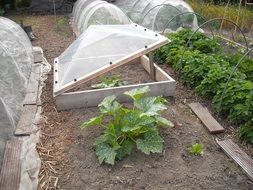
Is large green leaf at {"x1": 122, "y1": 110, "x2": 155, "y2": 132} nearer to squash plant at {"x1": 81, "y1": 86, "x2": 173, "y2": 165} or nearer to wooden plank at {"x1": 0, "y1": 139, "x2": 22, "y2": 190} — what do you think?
squash plant at {"x1": 81, "y1": 86, "x2": 173, "y2": 165}

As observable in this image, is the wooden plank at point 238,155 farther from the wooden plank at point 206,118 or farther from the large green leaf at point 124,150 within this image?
the large green leaf at point 124,150

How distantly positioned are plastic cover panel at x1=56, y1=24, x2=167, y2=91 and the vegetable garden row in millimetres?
803

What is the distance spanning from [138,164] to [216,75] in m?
1.91

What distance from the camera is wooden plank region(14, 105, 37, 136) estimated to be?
3.74 meters

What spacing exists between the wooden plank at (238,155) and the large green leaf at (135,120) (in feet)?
2.88

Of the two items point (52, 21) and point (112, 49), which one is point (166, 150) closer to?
point (112, 49)

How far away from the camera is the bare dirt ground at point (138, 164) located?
2.98 meters

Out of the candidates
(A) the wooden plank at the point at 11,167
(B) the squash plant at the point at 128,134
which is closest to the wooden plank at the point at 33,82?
(A) the wooden plank at the point at 11,167

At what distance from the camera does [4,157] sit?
3219 millimetres

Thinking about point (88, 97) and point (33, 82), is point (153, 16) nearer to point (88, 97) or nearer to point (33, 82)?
point (33, 82)

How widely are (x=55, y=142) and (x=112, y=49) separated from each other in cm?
169

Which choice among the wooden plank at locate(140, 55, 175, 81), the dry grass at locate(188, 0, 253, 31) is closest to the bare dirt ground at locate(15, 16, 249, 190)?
the wooden plank at locate(140, 55, 175, 81)

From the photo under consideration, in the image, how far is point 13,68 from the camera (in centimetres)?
473

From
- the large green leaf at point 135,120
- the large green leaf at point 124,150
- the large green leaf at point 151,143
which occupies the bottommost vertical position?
the large green leaf at point 124,150
